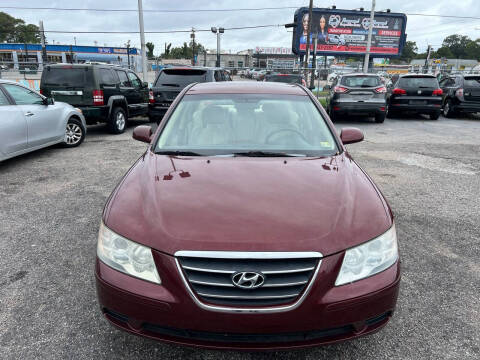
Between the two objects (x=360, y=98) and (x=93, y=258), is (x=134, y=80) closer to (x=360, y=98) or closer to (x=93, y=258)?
(x=360, y=98)

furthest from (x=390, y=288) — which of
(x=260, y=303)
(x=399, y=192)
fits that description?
(x=399, y=192)

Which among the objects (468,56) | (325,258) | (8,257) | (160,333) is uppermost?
(468,56)

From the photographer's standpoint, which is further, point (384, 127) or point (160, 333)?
point (384, 127)

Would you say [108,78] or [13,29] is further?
[13,29]

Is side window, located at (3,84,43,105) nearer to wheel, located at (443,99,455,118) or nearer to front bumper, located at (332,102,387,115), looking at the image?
front bumper, located at (332,102,387,115)

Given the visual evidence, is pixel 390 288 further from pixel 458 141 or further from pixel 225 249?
pixel 458 141

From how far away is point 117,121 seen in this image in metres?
9.97

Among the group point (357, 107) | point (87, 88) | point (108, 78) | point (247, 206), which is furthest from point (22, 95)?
point (357, 107)

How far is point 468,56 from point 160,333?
143m

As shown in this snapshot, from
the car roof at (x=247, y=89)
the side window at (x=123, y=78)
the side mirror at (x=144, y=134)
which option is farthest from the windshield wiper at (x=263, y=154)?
the side window at (x=123, y=78)

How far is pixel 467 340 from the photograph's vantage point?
2379 mm

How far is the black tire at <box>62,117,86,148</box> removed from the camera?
26.6 feet

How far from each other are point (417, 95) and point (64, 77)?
439 inches

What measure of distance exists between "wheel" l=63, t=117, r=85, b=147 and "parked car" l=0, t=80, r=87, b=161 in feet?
0.37
